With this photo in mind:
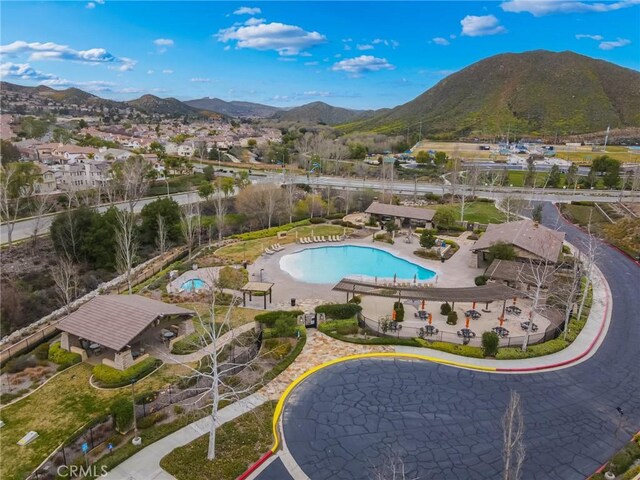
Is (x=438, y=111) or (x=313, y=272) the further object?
(x=438, y=111)

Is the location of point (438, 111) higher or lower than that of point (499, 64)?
lower

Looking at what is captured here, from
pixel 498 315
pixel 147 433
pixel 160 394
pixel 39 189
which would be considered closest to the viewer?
pixel 147 433

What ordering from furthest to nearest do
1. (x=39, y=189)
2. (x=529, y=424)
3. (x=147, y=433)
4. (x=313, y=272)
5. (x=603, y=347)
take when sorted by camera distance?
(x=39, y=189) < (x=313, y=272) < (x=603, y=347) < (x=529, y=424) < (x=147, y=433)

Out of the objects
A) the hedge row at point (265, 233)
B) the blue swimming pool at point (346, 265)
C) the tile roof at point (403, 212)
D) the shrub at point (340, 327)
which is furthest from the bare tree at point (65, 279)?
the tile roof at point (403, 212)

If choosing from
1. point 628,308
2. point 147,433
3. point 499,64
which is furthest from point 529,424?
point 499,64

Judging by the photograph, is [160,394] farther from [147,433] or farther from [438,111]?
[438,111]

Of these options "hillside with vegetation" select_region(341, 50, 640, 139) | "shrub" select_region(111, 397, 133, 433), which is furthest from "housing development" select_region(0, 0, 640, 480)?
"hillside with vegetation" select_region(341, 50, 640, 139)

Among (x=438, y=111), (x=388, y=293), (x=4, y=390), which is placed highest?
(x=438, y=111)
